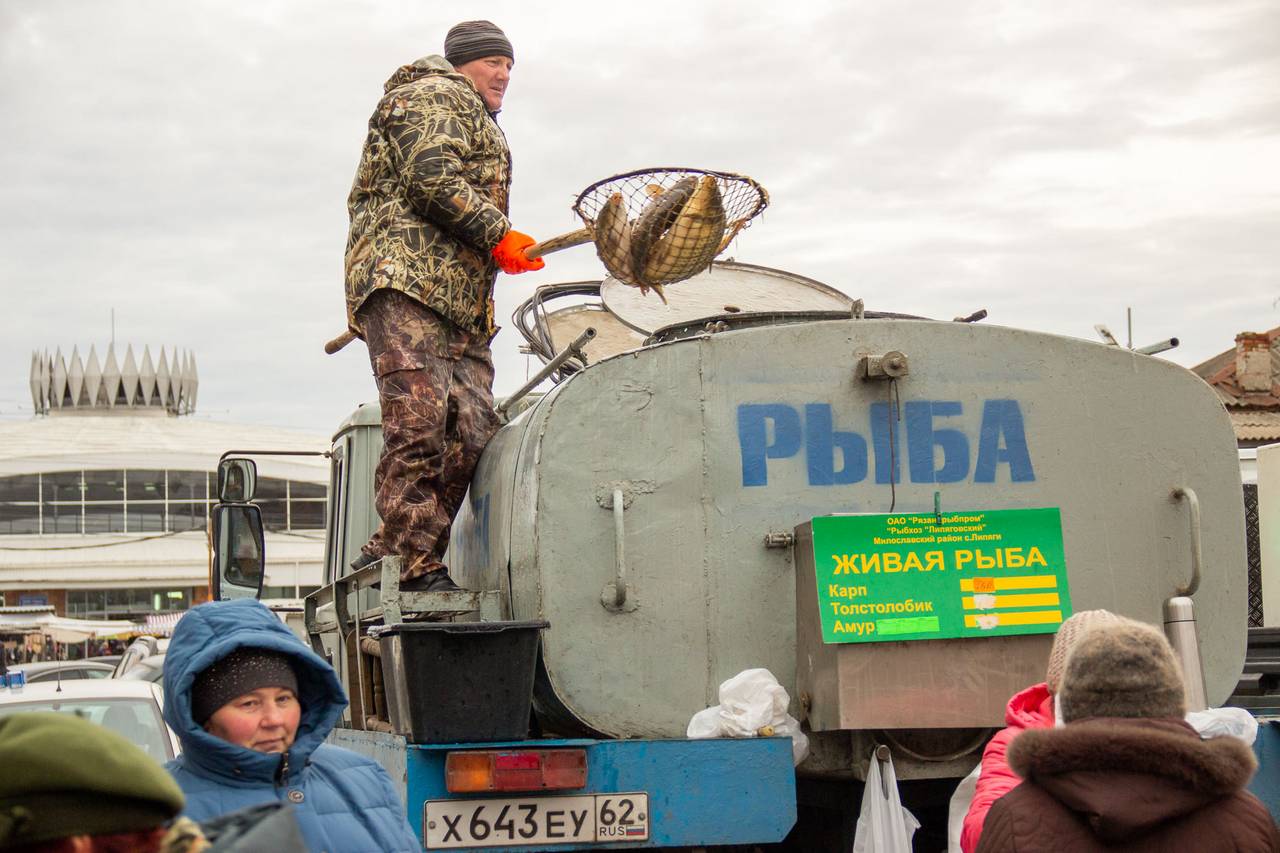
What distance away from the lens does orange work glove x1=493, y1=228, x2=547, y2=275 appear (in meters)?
6.02

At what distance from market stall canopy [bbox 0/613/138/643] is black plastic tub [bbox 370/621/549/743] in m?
35.9

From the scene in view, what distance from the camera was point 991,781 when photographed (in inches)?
147

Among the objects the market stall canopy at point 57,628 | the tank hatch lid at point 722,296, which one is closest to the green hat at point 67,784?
the tank hatch lid at point 722,296

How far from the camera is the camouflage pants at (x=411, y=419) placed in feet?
19.2

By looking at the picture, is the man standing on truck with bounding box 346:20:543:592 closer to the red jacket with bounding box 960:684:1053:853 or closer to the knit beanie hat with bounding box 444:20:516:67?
the knit beanie hat with bounding box 444:20:516:67

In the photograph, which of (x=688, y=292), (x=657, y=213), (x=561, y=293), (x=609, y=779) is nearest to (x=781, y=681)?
(x=609, y=779)

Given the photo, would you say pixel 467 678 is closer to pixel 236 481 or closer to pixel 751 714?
pixel 751 714

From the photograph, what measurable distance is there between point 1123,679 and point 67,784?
1.85 meters

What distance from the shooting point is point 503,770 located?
4703mm

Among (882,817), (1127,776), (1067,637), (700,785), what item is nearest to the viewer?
(1127,776)

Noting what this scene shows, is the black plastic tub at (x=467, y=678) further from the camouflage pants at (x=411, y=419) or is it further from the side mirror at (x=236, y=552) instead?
the side mirror at (x=236, y=552)

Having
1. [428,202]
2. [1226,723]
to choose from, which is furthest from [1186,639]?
[428,202]

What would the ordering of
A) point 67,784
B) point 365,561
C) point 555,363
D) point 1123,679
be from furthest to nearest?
point 365,561
point 555,363
point 1123,679
point 67,784

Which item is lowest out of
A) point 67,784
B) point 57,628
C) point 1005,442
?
point 67,784
